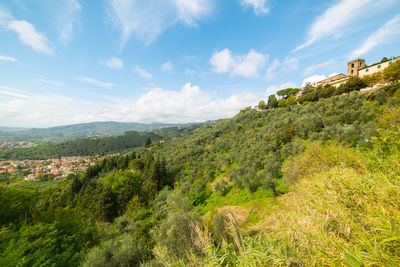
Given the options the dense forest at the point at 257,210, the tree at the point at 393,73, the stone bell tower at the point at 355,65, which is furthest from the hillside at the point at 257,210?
the stone bell tower at the point at 355,65

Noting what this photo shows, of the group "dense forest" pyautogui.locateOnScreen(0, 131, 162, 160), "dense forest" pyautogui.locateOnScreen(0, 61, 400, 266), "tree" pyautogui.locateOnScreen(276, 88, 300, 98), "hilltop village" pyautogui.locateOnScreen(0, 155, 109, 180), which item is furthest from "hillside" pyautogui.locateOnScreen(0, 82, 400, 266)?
"dense forest" pyautogui.locateOnScreen(0, 131, 162, 160)

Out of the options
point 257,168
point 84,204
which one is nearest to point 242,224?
point 257,168

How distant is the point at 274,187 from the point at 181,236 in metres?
12.3

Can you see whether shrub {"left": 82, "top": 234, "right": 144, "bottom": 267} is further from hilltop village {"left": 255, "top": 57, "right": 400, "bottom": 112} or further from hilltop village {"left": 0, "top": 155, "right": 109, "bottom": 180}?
hilltop village {"left": 0, "top": 155, "right": 109, "bottom": 180}

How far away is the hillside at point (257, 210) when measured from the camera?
2498mm

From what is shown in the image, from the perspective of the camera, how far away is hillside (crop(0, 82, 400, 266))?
2.50m

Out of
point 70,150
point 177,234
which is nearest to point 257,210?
point 177,234

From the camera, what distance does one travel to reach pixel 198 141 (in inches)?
2019

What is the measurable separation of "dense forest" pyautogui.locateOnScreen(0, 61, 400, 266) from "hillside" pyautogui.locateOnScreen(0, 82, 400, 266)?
0.13 ft

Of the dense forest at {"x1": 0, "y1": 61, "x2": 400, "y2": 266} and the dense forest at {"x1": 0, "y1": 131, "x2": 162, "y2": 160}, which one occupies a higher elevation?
the dense forest at {"x1": 0, "y1": 61, "x2": 400, "y2": 266}

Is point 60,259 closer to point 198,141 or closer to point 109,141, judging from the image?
point 198,141

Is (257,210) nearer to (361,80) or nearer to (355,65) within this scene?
(361,80)

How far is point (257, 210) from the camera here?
44.9ft

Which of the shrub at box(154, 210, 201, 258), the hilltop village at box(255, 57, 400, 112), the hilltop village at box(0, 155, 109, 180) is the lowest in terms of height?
the hilltop village at box(0, 155, 109, 180)
